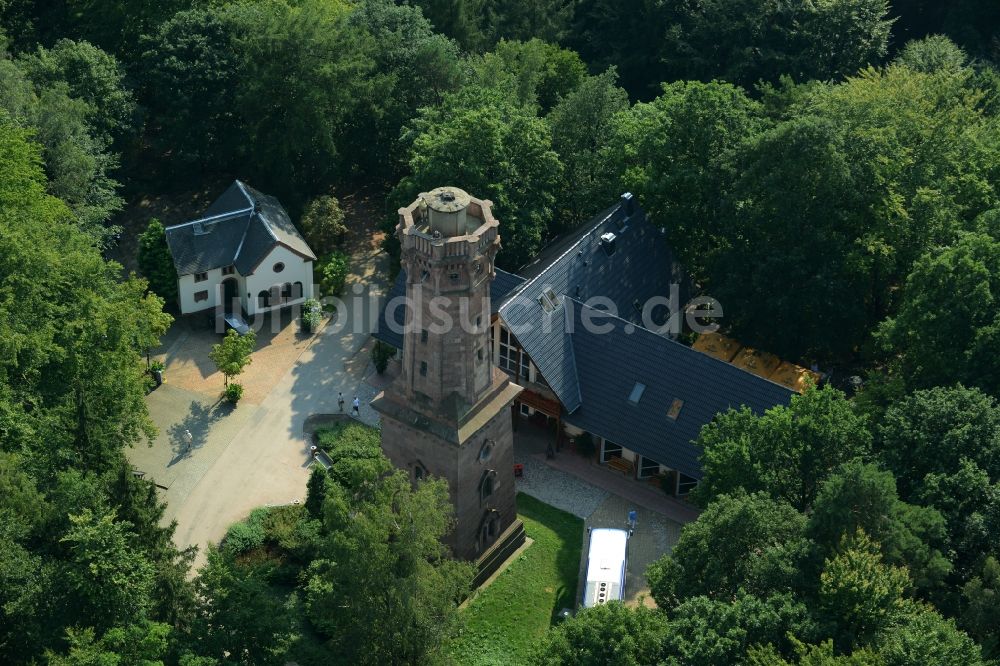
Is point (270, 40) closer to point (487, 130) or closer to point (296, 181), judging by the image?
point (296, 181)

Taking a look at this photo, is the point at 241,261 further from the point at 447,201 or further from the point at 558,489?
the point at 447,201

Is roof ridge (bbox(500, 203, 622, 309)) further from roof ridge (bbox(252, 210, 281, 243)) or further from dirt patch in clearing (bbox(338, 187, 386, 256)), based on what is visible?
roof ridge (bbox(252, 210, 281, 243))

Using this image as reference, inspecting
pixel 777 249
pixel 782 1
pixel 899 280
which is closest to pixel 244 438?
pixel 777 249

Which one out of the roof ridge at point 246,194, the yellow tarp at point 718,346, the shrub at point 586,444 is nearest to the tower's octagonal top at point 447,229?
the shrub at point 586,444

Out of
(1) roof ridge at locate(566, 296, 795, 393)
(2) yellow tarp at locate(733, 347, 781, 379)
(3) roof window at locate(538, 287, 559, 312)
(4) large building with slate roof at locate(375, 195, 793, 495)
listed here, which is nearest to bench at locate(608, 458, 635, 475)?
(4) large building with slate roof at locate(375, 195, 793, 495)

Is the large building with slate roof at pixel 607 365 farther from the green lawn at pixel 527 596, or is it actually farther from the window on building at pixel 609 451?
the green lawn at pixel 527 596

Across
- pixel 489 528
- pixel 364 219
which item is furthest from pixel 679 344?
pixel 364 219

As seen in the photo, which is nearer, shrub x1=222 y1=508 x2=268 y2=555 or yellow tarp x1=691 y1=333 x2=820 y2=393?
shrub x1=222 y1=508 x2=268 y2=555
